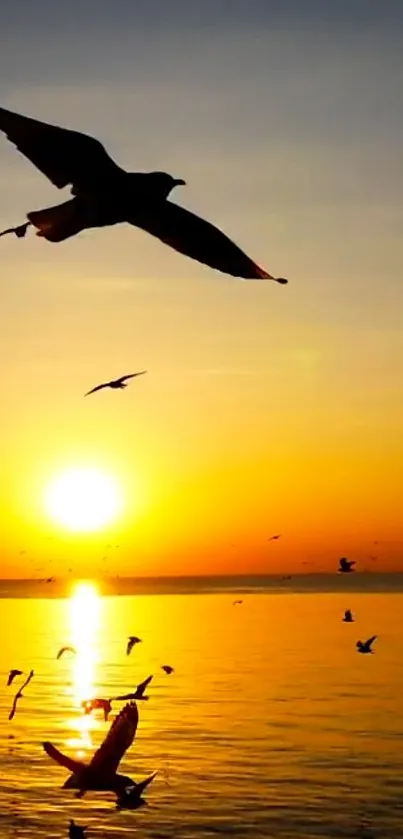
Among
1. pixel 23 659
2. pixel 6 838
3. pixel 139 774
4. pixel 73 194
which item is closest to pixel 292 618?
pixel 23 659

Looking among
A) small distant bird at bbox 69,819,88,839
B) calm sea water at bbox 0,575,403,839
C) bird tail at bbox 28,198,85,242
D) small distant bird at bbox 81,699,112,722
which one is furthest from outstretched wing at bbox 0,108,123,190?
calm sea water at bbox 0,575,403,839

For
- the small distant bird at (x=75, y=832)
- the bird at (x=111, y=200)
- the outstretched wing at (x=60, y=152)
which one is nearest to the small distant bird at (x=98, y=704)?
the small distant bird at (x=75, y=832)

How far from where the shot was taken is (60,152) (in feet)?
11.0

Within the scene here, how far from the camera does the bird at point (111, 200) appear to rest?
131 inches

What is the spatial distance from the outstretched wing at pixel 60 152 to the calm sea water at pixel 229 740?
97.5 feet

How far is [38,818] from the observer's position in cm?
3366

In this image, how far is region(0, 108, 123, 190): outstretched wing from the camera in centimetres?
323

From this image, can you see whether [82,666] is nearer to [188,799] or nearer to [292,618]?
[188,799]

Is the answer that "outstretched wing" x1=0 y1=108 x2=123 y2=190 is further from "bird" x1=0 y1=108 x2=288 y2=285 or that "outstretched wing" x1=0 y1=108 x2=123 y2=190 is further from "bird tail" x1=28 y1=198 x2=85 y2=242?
"bird tail" x1=28 y1=198 x2=85 y2=242

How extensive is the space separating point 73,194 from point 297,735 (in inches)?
1858

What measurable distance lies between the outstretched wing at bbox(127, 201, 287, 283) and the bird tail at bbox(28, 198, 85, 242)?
190 mm

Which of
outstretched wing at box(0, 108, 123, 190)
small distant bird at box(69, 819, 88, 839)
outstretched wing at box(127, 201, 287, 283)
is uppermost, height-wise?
outstretched wing at box(0, 108, 123, 190)

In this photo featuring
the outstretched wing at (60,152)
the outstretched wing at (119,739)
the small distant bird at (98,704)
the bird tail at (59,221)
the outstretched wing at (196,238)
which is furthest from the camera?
the small distant bird at (98,704)

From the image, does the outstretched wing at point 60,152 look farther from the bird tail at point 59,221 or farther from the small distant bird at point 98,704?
the small distant bird at point 98,704
